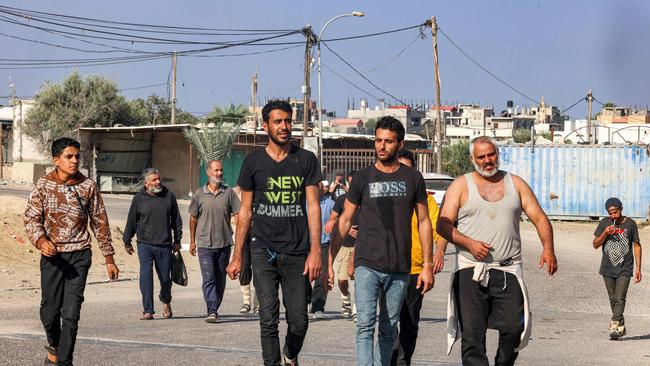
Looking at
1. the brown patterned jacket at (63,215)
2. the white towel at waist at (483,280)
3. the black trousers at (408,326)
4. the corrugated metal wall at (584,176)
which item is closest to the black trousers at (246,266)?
the brown patterned jacket at (63,215)

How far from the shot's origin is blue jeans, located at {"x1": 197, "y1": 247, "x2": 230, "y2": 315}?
13312 mm

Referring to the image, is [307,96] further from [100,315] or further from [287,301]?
[287,301]

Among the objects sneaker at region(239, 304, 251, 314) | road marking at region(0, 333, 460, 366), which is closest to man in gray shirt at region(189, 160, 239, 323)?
sneaker at region(239, 304, 251, 314)

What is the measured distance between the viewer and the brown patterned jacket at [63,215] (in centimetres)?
880

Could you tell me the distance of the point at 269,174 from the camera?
8305mm

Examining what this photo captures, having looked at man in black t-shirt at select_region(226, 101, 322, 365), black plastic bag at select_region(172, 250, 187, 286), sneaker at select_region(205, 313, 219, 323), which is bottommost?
sneaker at select_region(205, 313, 219, 323)

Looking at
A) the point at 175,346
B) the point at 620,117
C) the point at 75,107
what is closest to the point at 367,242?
the point at 175,346

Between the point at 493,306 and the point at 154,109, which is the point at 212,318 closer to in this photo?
the point at 493,306

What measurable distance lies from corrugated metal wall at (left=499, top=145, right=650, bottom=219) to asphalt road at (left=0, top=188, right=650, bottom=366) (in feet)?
62.7

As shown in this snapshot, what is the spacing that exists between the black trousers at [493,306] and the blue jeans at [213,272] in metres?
6.04

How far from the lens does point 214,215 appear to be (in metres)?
13.6

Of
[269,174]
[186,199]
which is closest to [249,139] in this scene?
[186,199]

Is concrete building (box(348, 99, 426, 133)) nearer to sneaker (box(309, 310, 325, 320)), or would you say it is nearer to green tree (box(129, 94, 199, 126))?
green tree (box(129, 94, 199, 126))

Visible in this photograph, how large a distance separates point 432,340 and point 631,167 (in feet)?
91.0
